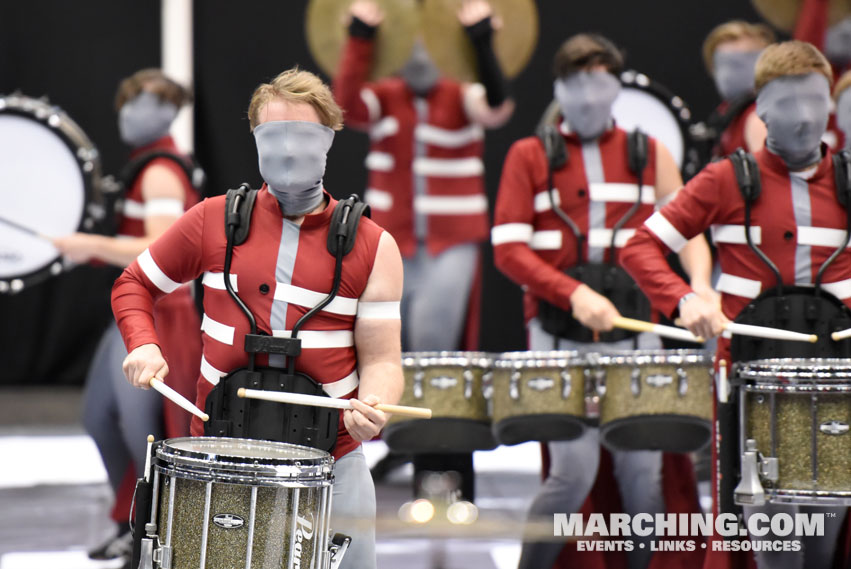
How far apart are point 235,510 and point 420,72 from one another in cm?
377

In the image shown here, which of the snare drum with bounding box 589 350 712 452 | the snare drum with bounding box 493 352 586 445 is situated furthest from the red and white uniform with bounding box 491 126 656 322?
the snare drum with bounding box 589 350 712 452

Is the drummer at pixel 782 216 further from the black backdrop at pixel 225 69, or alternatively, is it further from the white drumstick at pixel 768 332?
the black backdrop at pixel 225 69

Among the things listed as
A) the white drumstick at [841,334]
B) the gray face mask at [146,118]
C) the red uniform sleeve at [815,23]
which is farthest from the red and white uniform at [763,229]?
the red uniform sleeve at [815,23]

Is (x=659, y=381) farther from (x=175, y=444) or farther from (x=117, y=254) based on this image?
(x=117, y=254)

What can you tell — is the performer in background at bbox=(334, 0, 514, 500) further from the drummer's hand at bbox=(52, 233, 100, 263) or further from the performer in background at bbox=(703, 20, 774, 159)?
the drummer's hand at bbox=(52, 233, 100, 263)

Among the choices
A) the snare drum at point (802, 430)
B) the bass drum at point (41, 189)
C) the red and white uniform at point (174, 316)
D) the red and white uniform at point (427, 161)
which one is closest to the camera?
the snare drum at point (802, 430)

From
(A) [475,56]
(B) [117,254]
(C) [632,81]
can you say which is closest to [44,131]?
(B) [117,254]

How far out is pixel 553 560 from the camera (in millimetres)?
4227

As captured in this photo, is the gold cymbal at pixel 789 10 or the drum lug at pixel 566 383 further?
the gold cymbal at pixel 789 10

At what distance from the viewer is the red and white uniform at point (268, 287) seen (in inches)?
120

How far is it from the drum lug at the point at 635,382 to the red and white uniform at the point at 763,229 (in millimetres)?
329

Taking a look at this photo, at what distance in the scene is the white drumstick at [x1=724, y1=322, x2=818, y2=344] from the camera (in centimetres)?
344

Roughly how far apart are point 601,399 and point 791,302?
0.75 m

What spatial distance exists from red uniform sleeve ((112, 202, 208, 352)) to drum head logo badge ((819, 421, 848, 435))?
1584 mm
